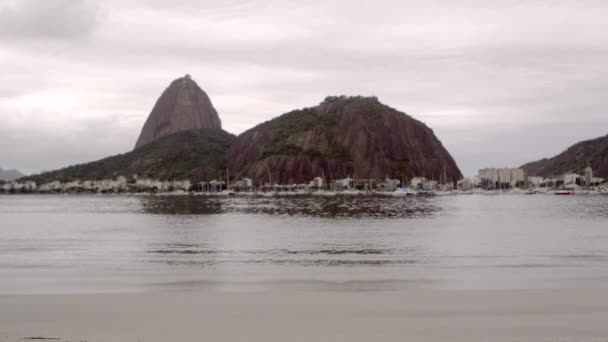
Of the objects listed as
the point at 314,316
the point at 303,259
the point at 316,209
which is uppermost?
the point at 314,316

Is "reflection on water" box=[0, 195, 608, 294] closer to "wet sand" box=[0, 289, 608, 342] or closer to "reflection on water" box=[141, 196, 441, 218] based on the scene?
"wet sand" box=[0, 289, 608, 342]

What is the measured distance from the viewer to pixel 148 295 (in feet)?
55.3

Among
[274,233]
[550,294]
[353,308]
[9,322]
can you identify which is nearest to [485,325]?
[353,308]

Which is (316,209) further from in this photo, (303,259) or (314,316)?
(314,316)

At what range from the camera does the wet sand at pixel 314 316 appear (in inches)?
473

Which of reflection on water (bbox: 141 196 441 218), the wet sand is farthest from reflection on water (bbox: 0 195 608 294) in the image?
reflection on water (bbox: 141 196 441 218)

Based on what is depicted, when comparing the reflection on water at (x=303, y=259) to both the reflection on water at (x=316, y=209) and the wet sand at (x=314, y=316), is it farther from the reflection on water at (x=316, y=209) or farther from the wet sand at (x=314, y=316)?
the reflection on water at (x=316, y=209)

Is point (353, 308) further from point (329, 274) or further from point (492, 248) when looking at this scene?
point (492, 248)

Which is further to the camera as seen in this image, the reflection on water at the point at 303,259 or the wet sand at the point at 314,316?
the reflection on water at the point at 303,259

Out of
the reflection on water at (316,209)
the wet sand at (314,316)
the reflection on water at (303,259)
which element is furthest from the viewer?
the reflection on water at (316,209)

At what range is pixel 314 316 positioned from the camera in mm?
13906

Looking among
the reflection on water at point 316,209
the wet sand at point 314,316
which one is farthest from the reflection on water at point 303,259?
the reflection on water at point 316,209

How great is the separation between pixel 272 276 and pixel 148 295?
5.23 metres

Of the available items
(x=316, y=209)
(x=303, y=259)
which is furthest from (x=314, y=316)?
(x=316, y=209)
